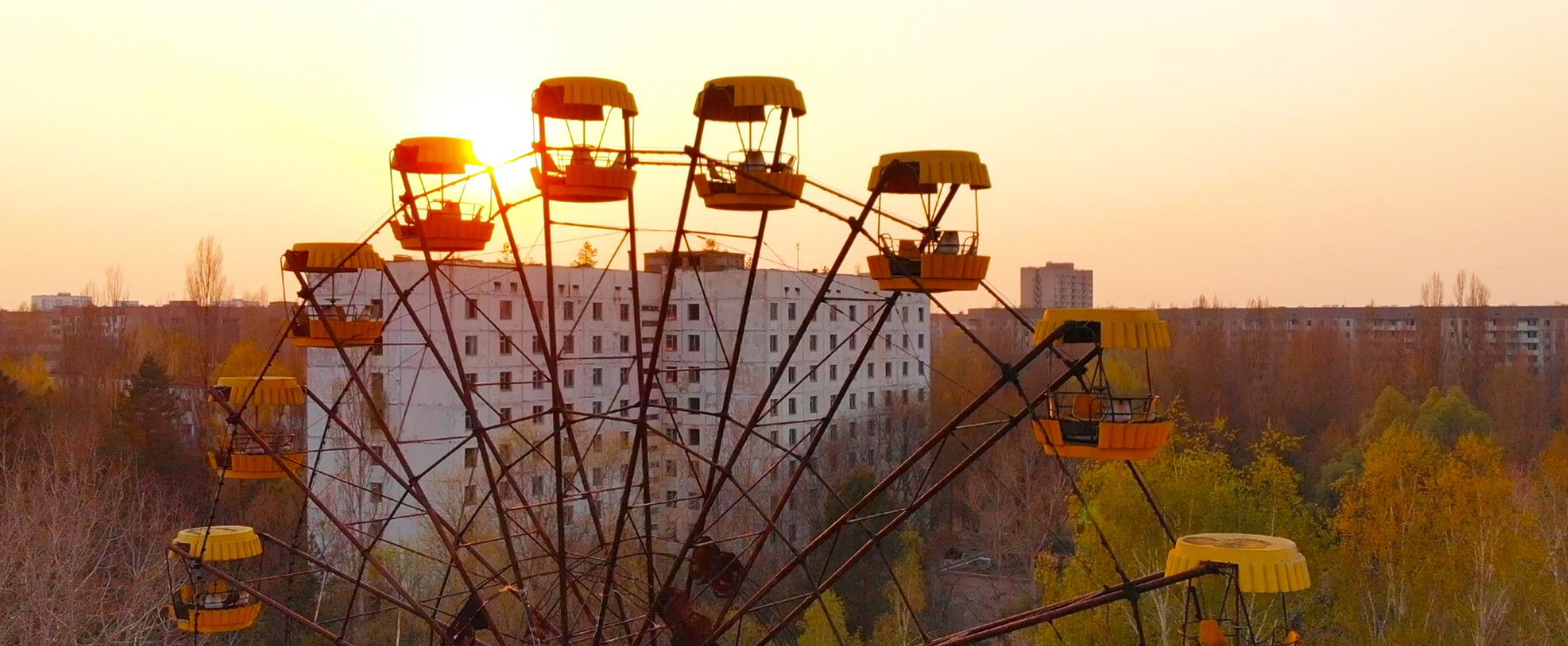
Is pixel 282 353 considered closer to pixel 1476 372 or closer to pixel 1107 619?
pixel 1107 619

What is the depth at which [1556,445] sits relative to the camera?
1929 inches

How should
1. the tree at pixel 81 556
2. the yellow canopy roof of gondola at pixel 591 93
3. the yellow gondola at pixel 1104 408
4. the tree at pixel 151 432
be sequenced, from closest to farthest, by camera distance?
1. the yellow gondola at pixel 1104 408
2. the yellow canopy roof of gondola at pixel 591 93
3. the tree at pixel 81 556
4. the tree at pixel 151 432

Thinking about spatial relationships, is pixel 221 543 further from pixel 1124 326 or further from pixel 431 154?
pixel 1124 326

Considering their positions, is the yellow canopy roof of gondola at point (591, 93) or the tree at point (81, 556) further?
the tree at point (81, 556)

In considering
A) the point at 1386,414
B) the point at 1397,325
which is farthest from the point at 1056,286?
the point at 1386,414

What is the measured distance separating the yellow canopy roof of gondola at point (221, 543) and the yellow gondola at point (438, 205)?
4271 millimetres

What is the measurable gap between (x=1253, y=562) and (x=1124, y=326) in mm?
1864

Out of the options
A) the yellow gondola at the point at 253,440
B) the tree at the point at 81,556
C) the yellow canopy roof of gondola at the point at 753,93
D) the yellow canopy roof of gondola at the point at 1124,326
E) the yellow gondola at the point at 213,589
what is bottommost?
the tree at the point at 81,556

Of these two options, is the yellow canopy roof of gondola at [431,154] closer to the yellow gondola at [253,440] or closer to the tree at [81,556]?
the yellow gondola at [253,440]

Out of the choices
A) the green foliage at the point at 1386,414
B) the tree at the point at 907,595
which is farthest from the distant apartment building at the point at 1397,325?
the tree at the point at 907,595

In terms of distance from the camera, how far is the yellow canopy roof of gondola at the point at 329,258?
1379cm

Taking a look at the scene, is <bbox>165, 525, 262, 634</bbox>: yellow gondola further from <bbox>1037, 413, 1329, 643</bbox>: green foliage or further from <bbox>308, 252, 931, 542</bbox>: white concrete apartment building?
<bbox>1037, 413, 1329, 643</bbox>: green foliage

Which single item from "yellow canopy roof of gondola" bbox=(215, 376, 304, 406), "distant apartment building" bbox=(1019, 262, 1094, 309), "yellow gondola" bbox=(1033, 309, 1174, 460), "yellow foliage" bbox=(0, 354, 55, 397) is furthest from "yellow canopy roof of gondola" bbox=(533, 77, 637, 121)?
"distant apartment building" bbox=(1019, 262, 1094, 309)

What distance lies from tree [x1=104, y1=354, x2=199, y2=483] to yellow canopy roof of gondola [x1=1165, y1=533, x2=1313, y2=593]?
37824 millimetres
